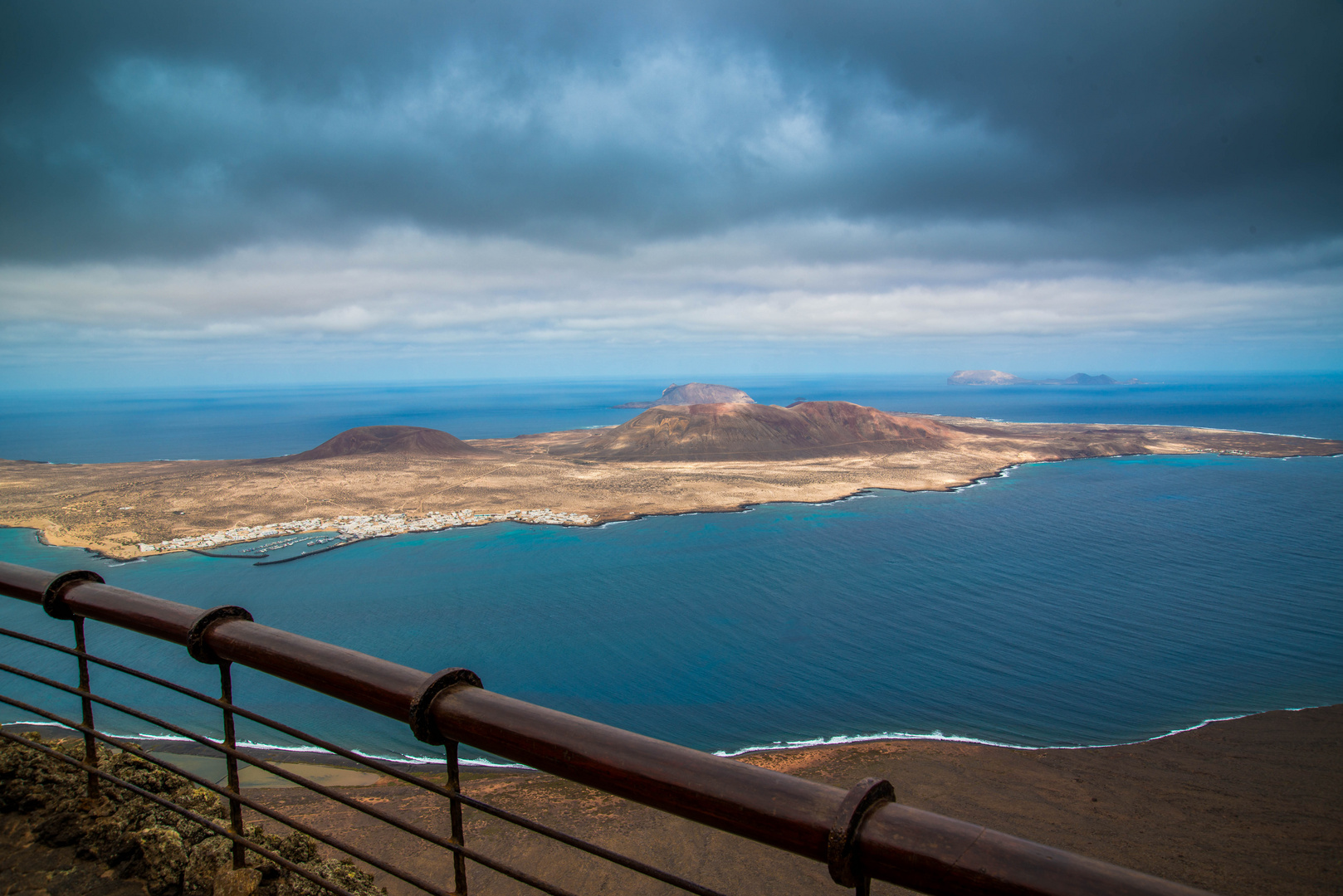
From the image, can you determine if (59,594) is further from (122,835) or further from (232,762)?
(122,835)

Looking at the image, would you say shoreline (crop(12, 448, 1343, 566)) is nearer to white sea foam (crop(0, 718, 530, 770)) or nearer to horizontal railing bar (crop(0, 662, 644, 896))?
white sea foam (crop(0, 718, 530, 770))

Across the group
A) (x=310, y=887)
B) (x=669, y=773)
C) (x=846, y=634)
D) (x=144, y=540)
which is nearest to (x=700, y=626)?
(x=846, y=634)

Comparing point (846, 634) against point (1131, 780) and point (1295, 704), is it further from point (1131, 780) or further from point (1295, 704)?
point (1295, 704)

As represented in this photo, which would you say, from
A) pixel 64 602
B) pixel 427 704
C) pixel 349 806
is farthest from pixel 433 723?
pixel 64 602

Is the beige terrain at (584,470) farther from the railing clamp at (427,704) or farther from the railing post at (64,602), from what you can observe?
the railing clamp at (427,704)

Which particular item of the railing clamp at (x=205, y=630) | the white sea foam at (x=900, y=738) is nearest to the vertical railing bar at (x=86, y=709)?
the railing clamp at (x=205, y=630)
